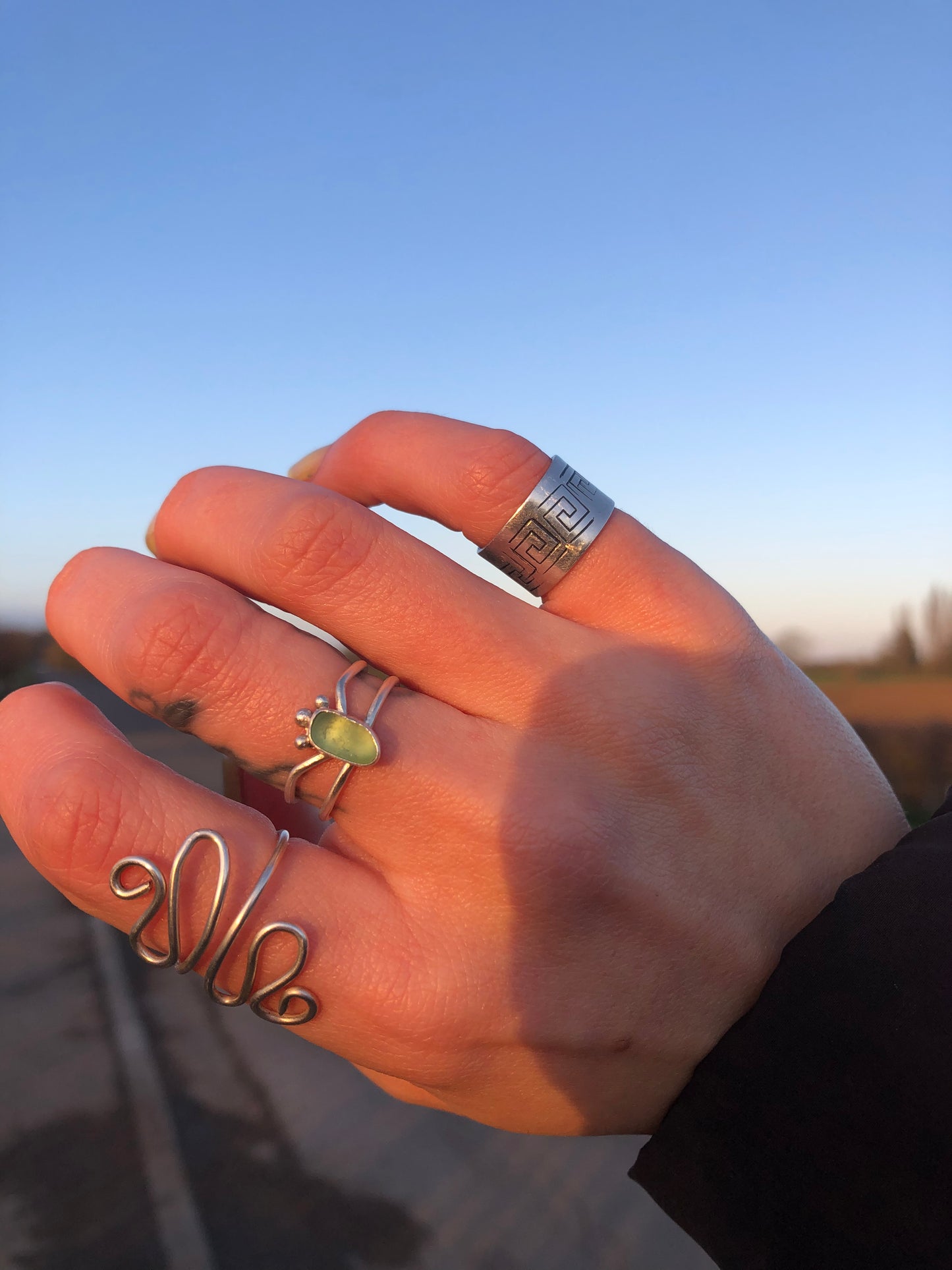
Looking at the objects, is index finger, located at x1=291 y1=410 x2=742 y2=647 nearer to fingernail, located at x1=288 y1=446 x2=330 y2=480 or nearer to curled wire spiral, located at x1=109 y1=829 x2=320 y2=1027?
fingernail, located at x1=288 y1=446 x2=330 y2=480

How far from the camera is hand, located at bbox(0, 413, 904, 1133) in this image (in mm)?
963

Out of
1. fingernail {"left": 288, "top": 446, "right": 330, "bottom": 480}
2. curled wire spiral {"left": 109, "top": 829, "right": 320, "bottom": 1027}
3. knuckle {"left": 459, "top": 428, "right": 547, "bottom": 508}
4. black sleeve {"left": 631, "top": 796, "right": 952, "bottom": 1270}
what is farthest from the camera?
fingernail {"left": 288, "top": 446, "right": 330, "bottom": 480}

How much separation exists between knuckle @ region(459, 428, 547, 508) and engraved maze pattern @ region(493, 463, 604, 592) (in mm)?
39

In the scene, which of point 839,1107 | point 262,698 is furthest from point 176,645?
point 839,1107

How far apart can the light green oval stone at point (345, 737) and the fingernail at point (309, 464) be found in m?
0.56

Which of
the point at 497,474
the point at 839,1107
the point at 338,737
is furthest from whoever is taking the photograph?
the point at 497,474

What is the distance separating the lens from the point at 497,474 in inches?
43.4

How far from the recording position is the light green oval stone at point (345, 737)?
3.09 feet

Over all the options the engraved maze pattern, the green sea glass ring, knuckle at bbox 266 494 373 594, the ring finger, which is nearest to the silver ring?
the engraved maze pattern

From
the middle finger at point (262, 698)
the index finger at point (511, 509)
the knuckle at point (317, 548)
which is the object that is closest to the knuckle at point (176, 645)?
the middle finger at point (262, 698)

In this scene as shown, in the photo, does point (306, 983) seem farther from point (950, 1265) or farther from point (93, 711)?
point (950, 1265)

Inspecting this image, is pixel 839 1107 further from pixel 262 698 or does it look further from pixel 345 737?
pixel 262 698

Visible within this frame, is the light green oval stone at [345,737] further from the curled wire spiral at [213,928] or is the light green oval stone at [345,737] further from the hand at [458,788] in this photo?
the curled wire spiral at [213,928]

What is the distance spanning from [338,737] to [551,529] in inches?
17.9
